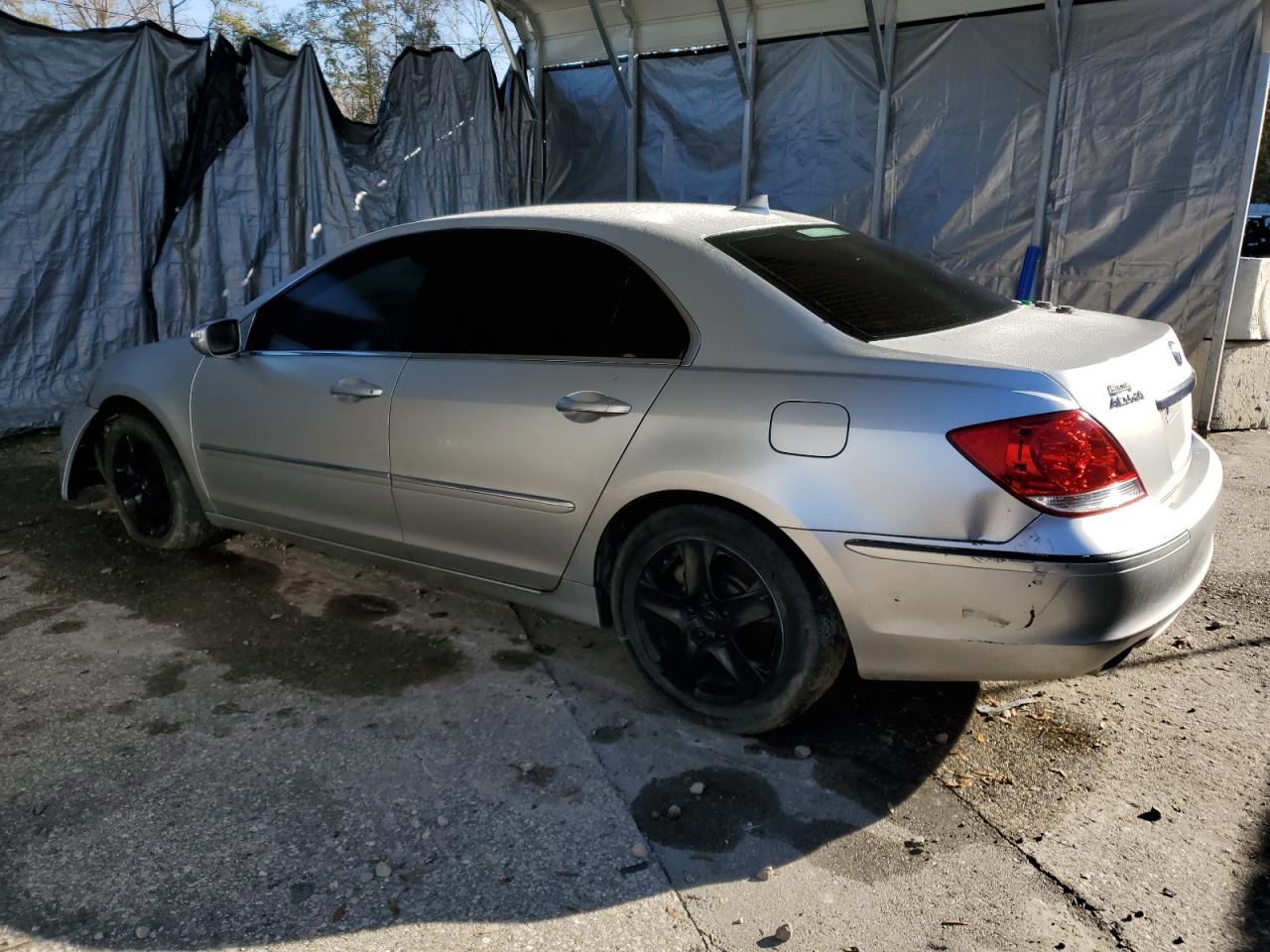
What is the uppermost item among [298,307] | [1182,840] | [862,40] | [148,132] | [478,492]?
[862,40]

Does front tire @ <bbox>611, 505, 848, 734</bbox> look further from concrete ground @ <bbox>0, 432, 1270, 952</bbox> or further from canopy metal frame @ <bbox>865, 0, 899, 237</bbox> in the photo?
canopy metal frame @ <bbox>865, 0, 899, 237</bbox>

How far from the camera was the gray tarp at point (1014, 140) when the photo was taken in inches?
260

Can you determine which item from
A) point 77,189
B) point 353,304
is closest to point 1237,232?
point 353,304

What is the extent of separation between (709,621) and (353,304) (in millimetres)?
1934

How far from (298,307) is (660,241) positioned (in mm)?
1695

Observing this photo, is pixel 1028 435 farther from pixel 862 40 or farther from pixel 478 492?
pixel 862 40

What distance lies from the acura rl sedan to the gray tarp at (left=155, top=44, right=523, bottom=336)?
387cm

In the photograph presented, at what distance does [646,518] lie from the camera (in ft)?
10.1

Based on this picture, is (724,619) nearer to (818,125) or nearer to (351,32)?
(818,125)

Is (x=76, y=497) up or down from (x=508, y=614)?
up

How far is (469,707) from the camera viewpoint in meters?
3.28

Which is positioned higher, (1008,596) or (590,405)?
(590,405)

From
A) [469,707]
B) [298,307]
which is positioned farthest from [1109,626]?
[298,307]

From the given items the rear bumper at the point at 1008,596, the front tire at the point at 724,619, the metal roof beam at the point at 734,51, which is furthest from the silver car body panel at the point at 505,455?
the metal roof beam at the point at 734,51
